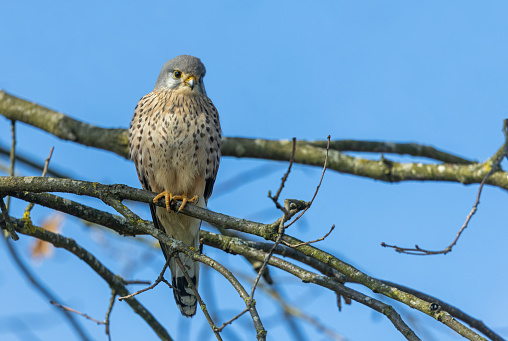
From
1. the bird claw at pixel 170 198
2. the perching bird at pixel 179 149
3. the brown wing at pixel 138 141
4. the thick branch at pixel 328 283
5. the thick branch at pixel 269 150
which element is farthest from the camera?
the thick branch at pixel 269 150

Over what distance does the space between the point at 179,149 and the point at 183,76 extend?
2.31 ft

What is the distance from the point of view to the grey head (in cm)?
430

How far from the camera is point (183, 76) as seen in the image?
438 cm

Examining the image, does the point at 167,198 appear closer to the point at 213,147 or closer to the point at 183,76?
the point at 213,147

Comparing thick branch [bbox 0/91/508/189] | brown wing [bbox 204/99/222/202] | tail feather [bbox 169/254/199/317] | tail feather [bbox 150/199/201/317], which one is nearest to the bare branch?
thick branch [bbox 0/91/508/189]

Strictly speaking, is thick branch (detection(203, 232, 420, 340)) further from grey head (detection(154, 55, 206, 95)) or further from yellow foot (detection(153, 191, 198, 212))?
grey head (detection(154, 55, 206, 95))

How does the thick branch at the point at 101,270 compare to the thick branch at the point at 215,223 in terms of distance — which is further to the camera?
the thick branch at the point at 101,270

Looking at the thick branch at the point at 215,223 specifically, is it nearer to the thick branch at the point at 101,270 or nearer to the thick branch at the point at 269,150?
the thick branch at the point at 101,270

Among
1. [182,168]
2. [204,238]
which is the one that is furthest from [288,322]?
[182,168]

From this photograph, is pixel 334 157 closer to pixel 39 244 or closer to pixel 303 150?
pixel 303 150

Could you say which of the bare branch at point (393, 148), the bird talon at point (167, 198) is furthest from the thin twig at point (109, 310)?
the bare branch at point (393, 148)

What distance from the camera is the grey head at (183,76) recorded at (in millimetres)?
4305

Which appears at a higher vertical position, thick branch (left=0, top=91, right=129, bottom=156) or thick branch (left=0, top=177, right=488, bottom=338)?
thick branch (left=0, top=91, right=129, bottom=156)

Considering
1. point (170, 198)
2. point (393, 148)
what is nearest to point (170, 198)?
point (170, 198)
